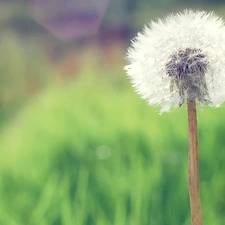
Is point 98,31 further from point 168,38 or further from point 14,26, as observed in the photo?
point 168,38

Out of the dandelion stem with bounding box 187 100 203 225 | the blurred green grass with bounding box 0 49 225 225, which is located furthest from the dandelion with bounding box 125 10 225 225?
the blurred green grass with bounding box 0 49 225 225

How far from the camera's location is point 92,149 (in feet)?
2.48

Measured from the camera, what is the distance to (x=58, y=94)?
0.78m

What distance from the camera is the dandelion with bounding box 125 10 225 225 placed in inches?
17.3

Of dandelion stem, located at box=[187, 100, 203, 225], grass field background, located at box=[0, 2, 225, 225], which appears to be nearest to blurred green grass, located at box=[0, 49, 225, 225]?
grass field background, located at box=[0, 2, 225, 225]


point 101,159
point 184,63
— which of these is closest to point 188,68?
point 184,63

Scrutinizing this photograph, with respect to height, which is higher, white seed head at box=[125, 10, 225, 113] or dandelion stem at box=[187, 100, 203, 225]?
white seed head at box=[125, 10, 225, 113]

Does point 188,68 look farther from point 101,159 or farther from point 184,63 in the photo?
point 101,159

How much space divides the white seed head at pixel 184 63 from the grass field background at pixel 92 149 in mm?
268

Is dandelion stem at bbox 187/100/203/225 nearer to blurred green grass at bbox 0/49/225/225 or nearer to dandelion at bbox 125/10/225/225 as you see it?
dandelion at bbox 125/10/225/225

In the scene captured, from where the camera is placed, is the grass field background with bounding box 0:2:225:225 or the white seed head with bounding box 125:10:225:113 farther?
the grass field background with bounding box 0:2:225:225

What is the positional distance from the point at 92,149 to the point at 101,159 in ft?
0.09

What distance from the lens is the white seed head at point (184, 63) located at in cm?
44

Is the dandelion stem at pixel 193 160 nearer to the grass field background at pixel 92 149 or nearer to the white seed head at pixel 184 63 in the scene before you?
the white seed head at pixel 184 63
